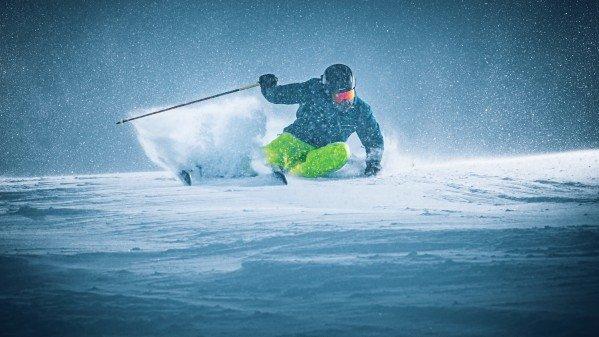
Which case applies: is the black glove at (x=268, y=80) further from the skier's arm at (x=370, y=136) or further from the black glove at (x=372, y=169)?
the black glove at (x=372, y=169)

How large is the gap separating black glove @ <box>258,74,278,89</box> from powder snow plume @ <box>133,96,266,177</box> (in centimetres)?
38

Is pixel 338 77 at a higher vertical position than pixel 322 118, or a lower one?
higher

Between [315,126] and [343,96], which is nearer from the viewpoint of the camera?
[343,96]

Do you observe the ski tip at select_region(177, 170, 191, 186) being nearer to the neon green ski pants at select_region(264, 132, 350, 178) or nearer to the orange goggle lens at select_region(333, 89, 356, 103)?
the neon green ski pants at select_region(264, 132, 350, 178)

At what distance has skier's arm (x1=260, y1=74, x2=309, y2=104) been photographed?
19.4ft

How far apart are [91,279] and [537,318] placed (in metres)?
1.71

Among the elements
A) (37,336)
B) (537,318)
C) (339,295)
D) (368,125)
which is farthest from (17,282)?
(368,125)

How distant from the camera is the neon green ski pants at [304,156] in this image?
216 inches

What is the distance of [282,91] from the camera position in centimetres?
596

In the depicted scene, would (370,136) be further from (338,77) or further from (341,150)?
(338,77)

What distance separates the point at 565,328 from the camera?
1021 millimetres

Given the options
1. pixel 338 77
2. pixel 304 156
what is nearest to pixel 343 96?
pixel 338 77

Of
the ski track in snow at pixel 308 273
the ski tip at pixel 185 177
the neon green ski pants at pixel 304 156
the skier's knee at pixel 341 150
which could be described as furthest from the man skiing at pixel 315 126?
the ski track in snow at pixel 308 273

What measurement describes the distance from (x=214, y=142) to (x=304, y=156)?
5.21 ft
